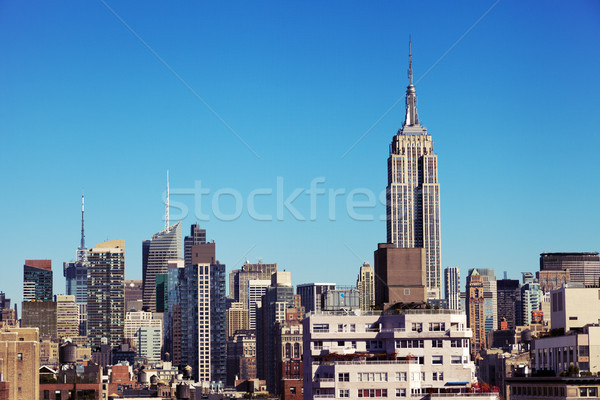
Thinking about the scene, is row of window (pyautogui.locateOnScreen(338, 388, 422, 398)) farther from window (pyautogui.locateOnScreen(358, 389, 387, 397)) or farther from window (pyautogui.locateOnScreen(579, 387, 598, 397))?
window (pyautogui.locateOnScreen(579, 387, 598, 397))

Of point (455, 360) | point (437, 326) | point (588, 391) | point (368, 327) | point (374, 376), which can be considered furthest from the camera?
point (588, 391)

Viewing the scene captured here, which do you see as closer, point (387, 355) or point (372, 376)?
point (372, 376)

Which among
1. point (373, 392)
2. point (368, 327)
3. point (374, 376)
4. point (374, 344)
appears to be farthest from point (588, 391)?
point (373, 392)

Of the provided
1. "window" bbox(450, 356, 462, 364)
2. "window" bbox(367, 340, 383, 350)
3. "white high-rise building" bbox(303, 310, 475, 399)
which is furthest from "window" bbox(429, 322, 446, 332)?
"window" bbox(367, 340, 383, 350)

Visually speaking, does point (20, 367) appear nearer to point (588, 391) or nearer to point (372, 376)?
point (372, 376)

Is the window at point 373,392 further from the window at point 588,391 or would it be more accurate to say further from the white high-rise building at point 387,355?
the window at point 588,391

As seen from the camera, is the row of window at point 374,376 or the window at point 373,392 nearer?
the window at point 373,392

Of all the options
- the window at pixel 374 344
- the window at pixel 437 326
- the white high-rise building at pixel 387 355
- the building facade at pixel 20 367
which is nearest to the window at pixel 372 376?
the white high-rise building at pixel 387 355

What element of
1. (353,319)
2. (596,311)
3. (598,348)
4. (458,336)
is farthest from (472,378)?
(596,311)

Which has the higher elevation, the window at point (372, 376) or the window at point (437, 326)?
the window at point (437, 326)

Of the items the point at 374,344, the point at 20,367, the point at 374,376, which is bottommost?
the point at 374,376

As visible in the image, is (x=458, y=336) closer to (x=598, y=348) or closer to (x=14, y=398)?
(x=598, y=348)

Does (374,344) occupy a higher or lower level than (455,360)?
higher
